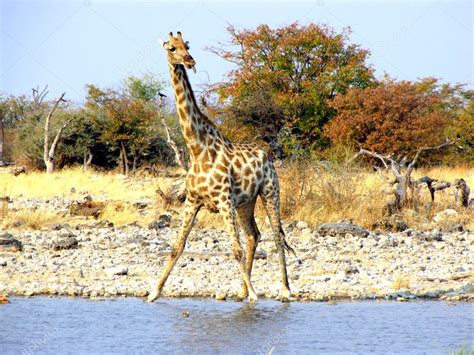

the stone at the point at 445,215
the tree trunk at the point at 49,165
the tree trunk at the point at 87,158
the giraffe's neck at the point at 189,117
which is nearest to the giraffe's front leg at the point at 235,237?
the giraffe's neck at the point at 189,117

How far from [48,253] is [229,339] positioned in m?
5.72

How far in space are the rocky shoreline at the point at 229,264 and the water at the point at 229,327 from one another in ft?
1.76

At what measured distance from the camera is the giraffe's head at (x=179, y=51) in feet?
29.0

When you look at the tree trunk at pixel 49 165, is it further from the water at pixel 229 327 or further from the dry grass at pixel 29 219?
the water at pixel 229 327

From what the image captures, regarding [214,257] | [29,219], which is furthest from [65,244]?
[29,219]

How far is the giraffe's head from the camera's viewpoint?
8836mm

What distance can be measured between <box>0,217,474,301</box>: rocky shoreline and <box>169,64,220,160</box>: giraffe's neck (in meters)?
1.68

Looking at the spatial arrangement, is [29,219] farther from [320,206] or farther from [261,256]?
[261,256]

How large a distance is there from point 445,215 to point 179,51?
9.14 metres

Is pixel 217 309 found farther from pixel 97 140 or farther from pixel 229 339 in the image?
pixel 97 140

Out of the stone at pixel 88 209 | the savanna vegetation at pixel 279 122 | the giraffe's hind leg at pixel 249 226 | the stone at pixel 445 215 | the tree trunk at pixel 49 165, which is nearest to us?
the giraffe's hind leg at pixel 249 226

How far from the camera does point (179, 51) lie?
8938 millimetres

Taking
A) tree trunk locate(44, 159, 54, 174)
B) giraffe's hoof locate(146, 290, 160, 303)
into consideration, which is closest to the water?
giraffe's hoof locate(146, 290, 160, 303)

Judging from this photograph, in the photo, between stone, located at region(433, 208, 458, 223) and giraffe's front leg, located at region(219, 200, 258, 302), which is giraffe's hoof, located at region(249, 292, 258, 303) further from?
stone, located at region(433, 208, 458, 223)
